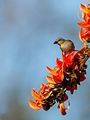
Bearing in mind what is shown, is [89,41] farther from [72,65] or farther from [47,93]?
[47,93]

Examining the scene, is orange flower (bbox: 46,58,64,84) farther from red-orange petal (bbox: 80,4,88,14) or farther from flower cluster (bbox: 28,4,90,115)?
red-orange petal (bbox: 80,4,88,14)

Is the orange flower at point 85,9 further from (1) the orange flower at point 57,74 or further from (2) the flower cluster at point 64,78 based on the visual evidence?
(1) the orange flower at point 57,74

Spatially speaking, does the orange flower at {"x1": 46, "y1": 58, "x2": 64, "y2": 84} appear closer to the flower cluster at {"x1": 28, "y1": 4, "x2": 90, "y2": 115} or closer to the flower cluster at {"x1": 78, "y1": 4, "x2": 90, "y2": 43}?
the flower cluster at {"x1": 28, "y1": 4, "x2": 90, "y2": 115}

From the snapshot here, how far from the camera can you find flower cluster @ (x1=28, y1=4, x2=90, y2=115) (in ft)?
7.49

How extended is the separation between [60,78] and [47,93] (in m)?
0.10

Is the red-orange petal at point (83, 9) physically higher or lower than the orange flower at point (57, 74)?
higher

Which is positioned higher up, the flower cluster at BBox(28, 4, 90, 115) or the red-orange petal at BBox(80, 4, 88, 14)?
the red-orange petal at BBox(80, 4, 88, 14)

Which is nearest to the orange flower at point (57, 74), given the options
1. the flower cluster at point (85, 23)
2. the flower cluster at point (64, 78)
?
the flower cluster at point (64, 78)

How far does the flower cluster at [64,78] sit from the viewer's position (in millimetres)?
2283

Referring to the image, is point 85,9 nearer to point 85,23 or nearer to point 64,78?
point 85,23

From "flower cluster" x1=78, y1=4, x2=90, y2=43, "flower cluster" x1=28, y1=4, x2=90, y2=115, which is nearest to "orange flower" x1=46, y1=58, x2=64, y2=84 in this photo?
"flower cluster" x1=28, y1=4, x2=90, y2=115

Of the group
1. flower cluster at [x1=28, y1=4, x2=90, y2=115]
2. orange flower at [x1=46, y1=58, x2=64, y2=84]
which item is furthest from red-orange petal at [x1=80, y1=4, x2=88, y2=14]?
orange flower at [x1=46, y1=58, x2=64, y2=84]

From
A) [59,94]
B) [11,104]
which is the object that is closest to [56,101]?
[59,94]

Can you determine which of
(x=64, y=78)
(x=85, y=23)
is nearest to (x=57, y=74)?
(x=64, y=78)
